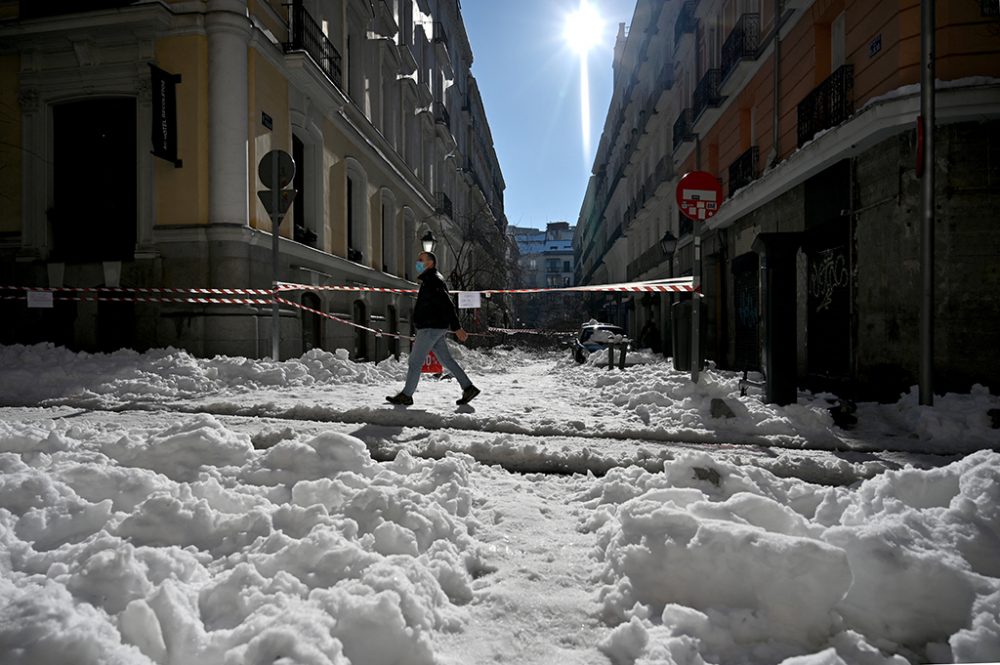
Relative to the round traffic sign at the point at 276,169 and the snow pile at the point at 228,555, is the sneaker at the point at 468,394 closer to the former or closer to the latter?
the snow pile at the point at 228,555

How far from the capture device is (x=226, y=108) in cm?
1070

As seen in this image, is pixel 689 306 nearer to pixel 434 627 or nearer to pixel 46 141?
pixel 434 627

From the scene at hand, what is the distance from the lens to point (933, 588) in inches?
68.2

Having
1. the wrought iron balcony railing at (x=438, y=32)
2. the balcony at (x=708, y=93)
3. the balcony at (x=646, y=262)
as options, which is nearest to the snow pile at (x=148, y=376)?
the balcony at (x=708, y=93)

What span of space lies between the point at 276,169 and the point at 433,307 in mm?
4236

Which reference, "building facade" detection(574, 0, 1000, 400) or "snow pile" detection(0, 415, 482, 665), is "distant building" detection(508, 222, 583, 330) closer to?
"building facade" detection(574, 0, 1000, 400)

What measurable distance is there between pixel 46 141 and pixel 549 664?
49.1 ft

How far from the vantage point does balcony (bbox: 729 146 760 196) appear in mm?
13375

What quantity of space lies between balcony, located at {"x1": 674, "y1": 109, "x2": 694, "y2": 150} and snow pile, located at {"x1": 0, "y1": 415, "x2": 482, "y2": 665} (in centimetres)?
1782

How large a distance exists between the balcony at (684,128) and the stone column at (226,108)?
13277 millimetres

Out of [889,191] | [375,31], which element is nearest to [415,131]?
[375,31]

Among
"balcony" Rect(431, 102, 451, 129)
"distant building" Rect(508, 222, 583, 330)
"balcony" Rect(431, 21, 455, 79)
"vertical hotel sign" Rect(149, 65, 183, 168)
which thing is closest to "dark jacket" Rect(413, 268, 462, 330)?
"vertical hotel sign" Rect(149, 65, 183, 168)

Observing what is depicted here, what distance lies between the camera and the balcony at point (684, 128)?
1792 cm

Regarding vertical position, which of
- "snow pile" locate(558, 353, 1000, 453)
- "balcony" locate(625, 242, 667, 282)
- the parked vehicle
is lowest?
"snow pile" locate(558, 353, 1000, 453)
